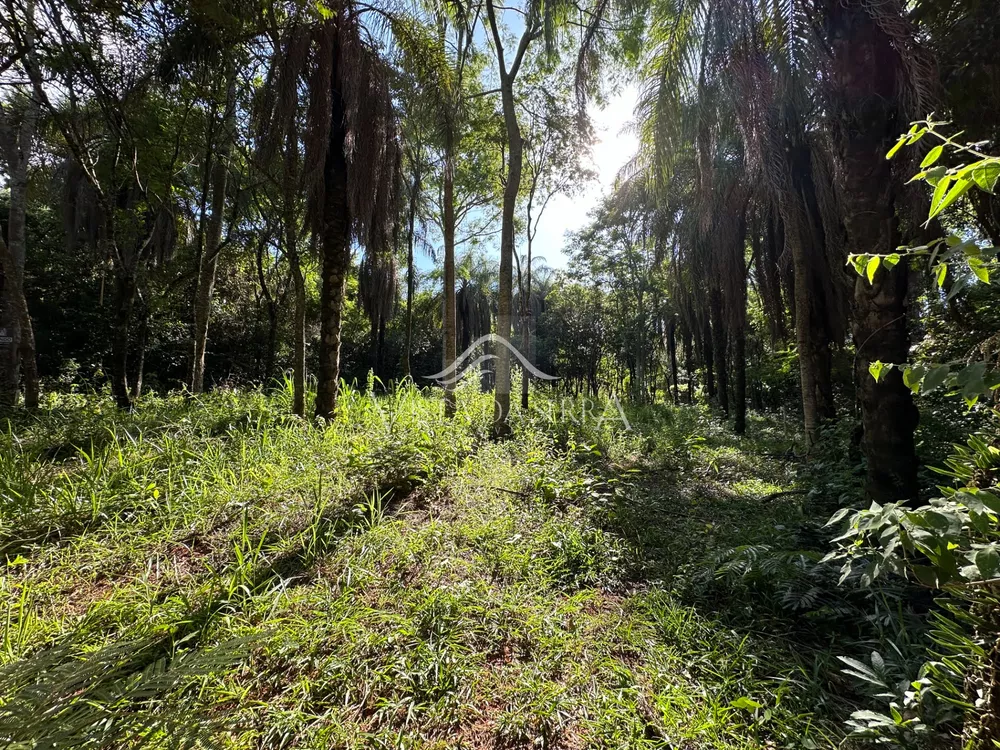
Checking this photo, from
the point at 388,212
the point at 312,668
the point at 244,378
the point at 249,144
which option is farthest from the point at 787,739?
the point at 244,378

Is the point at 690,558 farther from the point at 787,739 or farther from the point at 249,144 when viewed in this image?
the point at 249,144

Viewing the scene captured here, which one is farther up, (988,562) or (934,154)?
(934,154)

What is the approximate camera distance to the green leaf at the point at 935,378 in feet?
2.83

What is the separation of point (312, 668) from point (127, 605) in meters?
1.08

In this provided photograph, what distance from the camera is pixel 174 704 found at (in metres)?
1.49

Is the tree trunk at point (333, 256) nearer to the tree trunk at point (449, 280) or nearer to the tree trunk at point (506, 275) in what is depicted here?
the tree trunk at point (449, 280)

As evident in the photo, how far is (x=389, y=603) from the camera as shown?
2.18m

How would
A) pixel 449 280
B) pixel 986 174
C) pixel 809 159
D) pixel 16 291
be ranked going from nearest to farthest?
pixel 986 174, pixel 16 291, pixel 809 159, pixel 449 280

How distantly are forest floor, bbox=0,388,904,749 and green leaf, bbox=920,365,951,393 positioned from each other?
4.69ft

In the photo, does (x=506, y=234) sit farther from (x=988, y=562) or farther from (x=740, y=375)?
(x=740, y=375)

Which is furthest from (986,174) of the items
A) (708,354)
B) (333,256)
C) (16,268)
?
(708,354)

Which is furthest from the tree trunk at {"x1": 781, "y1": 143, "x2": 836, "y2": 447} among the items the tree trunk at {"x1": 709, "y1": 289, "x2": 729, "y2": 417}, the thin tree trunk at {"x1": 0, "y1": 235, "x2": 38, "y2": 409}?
the thin tree trunk at {"x1": 0, "y1": 235, "x2": 38, "y2": 409}

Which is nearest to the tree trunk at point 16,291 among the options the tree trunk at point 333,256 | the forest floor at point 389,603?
the forest floor at point 389,603

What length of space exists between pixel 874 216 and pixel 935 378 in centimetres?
294
